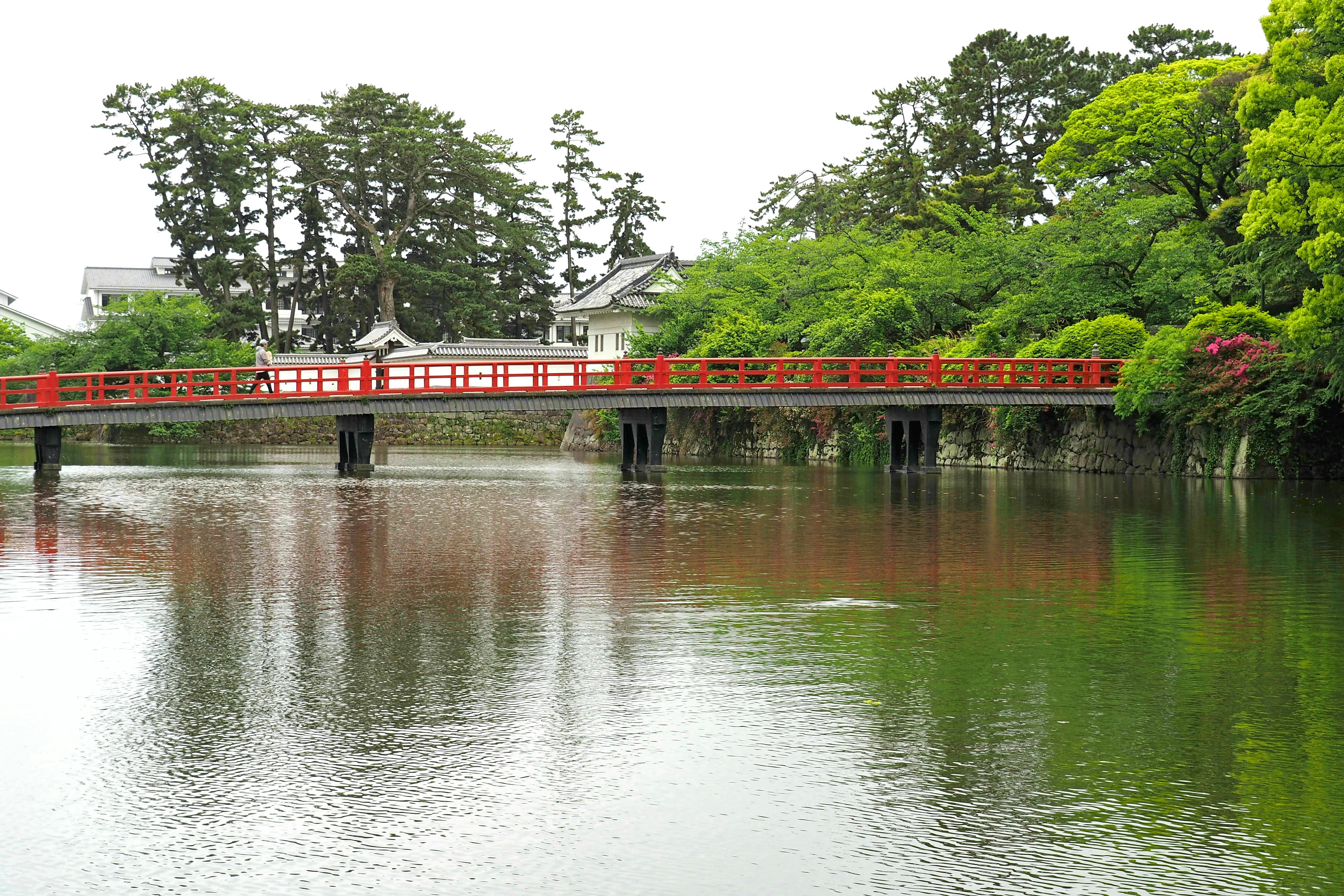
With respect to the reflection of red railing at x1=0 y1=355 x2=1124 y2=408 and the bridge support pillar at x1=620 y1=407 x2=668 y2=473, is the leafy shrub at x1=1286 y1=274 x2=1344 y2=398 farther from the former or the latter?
the bridge support pillar at x1=620 y1=407 x2=668 y2=473

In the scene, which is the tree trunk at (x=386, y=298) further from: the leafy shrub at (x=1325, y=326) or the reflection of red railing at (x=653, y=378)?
the leafy shrub at (x=1325, y=326)

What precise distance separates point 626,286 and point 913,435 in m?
30.1

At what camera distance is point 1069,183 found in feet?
159

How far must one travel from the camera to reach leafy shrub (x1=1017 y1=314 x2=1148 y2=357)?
41938 millimetres

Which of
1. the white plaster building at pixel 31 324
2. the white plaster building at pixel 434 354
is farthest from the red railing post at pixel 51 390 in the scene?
the white plaster building at pixel 31 324

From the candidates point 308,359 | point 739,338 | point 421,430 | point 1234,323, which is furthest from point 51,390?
point 421,430

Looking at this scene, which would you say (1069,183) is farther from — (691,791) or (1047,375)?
(691,791)

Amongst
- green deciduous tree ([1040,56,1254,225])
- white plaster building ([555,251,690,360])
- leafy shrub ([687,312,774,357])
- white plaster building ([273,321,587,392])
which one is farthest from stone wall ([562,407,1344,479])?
white plaster building ([273,321,587,392])

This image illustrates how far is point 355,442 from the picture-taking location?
39.8 metres

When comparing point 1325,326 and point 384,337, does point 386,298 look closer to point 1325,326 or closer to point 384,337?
point 384,337

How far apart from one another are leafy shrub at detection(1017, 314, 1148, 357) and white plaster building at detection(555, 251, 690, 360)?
2474 centimetres

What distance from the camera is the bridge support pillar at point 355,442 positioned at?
39812 millimetres

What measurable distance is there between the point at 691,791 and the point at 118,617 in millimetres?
7211

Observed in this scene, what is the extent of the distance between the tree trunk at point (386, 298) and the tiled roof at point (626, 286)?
29.7ft
